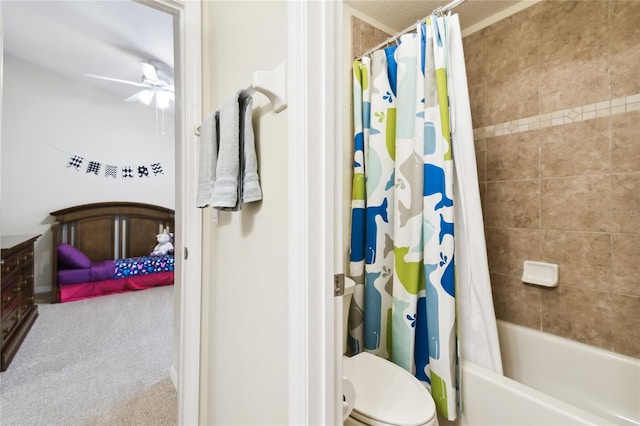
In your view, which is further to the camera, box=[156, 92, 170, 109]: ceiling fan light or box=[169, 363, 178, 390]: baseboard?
box=[156, 92, 170, 109]: ceiling fan light

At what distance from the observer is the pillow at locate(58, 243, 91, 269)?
11.0 ft

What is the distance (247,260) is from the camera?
95 cm

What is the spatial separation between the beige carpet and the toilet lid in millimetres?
1019

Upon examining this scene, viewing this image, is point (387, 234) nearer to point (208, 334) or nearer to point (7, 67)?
point (208, 334)

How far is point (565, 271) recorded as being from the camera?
161cm

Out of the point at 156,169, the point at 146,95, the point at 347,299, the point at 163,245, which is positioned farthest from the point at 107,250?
the point at 347,299

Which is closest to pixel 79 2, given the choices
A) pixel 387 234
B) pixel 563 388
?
pixel 387 234

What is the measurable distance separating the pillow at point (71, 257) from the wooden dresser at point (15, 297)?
57 centimetres

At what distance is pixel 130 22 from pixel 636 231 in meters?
3.68

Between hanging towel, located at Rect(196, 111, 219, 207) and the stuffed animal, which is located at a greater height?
hanging towel, located at Rect(196, 111, 219, 207)

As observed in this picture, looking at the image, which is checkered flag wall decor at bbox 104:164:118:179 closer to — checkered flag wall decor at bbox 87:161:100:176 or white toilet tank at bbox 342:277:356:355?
checkered flag wall decor at bbox 87:161:100:176

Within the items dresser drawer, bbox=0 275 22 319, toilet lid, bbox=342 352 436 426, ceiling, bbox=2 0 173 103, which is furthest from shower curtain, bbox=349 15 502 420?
dresser drawer, bbox=0 275 22 319

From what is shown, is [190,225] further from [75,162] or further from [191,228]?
[75,162]

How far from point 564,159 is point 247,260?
173cm
